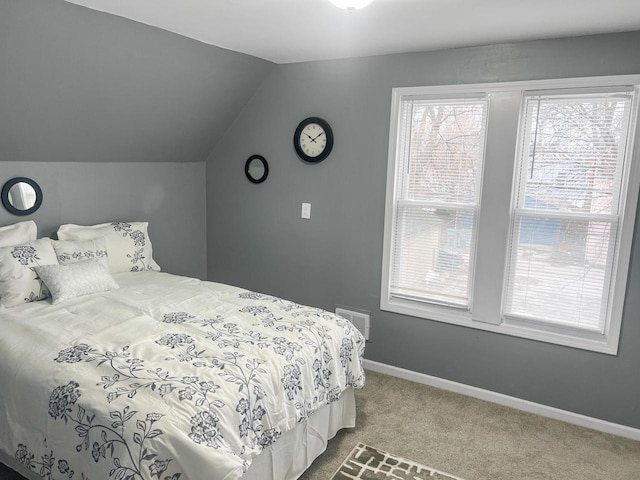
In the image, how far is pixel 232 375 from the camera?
6.19 ft

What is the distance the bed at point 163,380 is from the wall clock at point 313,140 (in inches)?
48.7

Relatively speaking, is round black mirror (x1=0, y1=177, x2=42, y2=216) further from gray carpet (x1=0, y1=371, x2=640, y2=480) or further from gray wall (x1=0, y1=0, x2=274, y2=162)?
gray carpet (x1=0, y1=371, x2=640, y2=480)

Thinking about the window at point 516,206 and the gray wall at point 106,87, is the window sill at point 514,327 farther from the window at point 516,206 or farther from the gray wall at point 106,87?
the gray wall at point 106,87

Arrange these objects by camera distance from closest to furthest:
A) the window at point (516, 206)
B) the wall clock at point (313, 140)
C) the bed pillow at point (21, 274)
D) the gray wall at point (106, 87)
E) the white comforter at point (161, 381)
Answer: the white comforter at point (161, 381), the gray wall at point (106, 87), the bed pillow at point (21, 274), the window at point (516, 206), the wall clock at point (313, 140)

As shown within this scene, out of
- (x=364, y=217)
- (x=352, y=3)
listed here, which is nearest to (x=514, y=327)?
(x=364, y=217)

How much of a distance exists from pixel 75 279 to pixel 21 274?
10.6 inches

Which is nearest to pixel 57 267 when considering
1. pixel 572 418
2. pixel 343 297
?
pixel 343 297

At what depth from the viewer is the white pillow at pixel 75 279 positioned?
2.64 metres

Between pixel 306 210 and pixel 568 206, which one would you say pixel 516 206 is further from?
pixel 306 210

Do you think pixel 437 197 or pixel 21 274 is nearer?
pixel 21 274

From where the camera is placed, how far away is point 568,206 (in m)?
2.77

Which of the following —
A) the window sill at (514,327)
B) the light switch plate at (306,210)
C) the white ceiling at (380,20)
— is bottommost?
the window sill at (514,327)

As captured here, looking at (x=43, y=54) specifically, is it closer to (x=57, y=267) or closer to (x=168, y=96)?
(x=168, y=96)

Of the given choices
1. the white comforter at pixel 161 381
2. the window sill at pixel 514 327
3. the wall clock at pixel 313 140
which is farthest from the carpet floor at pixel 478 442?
the wall clock at pixel 313 140
